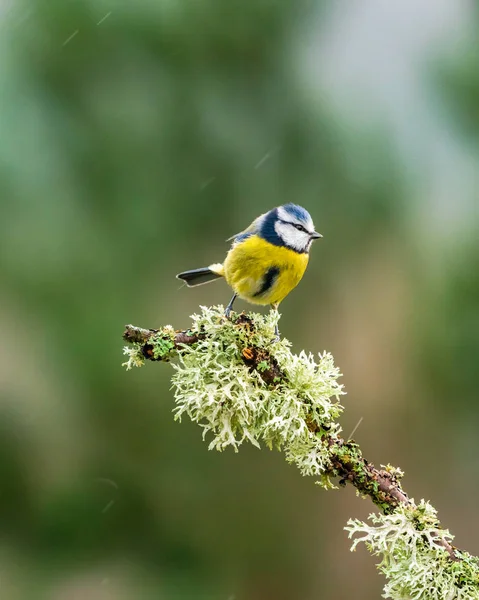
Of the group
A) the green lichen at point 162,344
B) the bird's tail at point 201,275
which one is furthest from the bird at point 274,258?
the green lichen at point 162,344

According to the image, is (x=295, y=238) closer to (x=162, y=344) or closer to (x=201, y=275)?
(x=201, y=275)

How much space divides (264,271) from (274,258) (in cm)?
4

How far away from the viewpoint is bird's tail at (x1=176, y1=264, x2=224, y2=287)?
1.67 meters

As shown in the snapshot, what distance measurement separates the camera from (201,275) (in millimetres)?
1695

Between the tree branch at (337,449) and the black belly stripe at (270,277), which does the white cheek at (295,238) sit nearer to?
the black belly stripe at (270,277)

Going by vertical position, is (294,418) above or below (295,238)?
below

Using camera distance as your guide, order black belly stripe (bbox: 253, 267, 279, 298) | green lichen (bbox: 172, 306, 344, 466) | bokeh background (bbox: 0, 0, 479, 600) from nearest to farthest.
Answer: green lichen (bbox: 172, 306, 344, 466) < black belly stripe (bbox: 253, 267, 279, 298) < bokeh background (bbox: 0, 0, 479, 600)

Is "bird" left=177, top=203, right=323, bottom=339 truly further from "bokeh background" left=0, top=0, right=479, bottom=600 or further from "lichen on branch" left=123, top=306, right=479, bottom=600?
"bokeh background" left=0, top=0, right=479, bottom=600

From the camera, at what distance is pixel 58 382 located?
12.4ft

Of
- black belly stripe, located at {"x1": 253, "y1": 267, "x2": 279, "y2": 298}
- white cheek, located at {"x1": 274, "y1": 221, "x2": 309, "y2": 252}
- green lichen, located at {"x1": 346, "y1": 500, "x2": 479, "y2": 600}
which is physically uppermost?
white cheek, located at {"x1": 274, "y1": 221, "x2": 309, "y2": 252}

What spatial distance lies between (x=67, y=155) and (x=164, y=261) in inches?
31.8

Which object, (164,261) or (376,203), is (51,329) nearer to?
(164,261)

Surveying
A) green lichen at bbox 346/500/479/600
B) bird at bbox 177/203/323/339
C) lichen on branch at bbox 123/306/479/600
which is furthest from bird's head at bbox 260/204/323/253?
green lichen at bbox 346/500/479/600

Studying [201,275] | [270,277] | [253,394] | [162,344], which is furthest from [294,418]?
[201,275]
